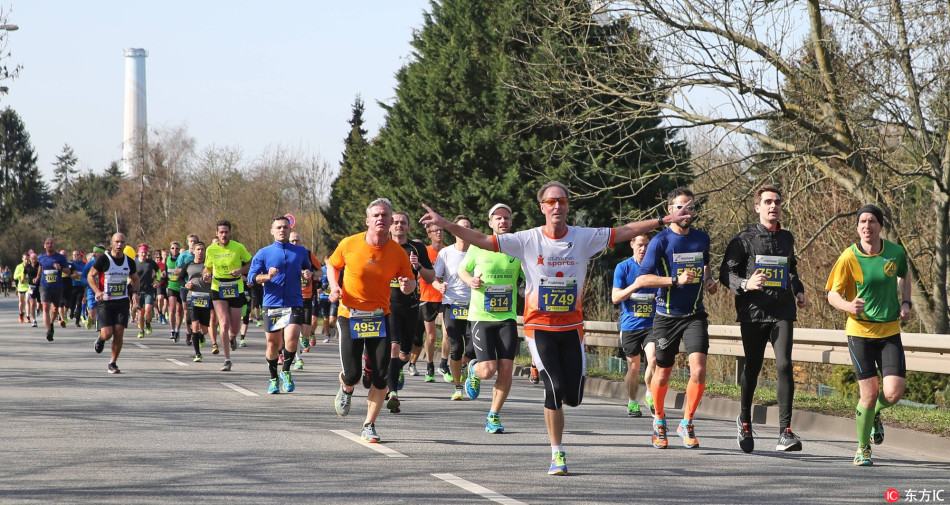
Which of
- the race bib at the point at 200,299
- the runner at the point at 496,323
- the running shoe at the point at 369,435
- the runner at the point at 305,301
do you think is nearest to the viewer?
the running shoe at the point at 369,435

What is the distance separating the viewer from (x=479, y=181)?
1252 inches

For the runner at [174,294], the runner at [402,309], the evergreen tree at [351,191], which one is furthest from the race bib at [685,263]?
the evergreen tree at [351,191]

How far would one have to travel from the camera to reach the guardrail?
1113 cm

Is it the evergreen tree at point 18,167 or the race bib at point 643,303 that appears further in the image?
the evergreen tree at point 18,167

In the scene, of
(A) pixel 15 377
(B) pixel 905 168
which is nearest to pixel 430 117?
(B) pixel 905 168

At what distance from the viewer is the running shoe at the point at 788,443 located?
953cm

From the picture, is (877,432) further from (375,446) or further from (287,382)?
(287,382)

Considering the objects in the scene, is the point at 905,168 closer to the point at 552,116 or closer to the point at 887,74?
the point at 887,74

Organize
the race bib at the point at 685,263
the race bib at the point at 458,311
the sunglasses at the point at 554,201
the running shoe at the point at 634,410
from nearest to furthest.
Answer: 1. the sunglasses at the point at 554,201
2. the race bib at the point at 685,263
3. the running shoe at the point at 634,410
4. the race bib at the point at 458,311

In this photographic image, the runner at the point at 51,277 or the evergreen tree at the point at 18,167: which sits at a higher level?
the evergreen tree at the point at 18,167

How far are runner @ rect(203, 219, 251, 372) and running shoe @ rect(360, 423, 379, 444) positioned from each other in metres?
7.93

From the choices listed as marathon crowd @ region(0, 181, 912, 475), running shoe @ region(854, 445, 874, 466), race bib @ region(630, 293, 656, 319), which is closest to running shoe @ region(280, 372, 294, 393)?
marathon crowd @ region(0, 181, 912, 475)

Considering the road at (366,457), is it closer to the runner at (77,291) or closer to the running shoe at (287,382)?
the running shoe at (287,382)

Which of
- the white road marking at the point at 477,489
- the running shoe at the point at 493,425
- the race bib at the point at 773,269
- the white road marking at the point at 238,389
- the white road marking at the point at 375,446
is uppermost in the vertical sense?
the race bib at the point at 773,269
